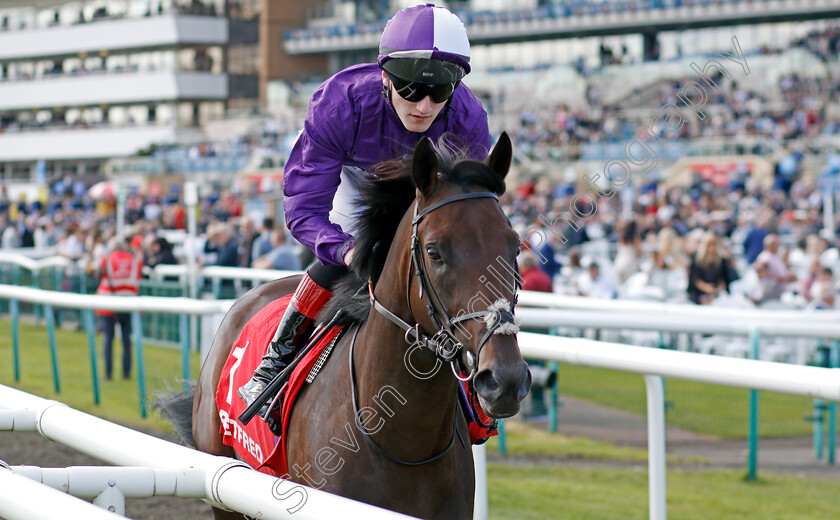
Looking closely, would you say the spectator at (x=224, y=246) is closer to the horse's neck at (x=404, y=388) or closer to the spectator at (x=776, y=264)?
the spectator at (x=776, y=264)

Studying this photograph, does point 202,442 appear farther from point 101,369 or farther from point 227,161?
point 227,161

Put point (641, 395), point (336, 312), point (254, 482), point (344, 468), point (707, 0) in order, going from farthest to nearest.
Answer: point (707, 0) < point (641, 395) < point (336, 312) < point (344, 468) < point (254, 482)

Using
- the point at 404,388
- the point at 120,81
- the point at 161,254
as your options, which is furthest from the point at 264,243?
the point at 120,81

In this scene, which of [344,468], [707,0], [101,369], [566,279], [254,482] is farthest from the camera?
[707,0]

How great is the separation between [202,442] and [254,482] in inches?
75.4

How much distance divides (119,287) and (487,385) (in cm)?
829

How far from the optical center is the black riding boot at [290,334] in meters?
2.93

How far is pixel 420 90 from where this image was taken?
2.67 metres

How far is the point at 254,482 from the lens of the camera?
172 cm

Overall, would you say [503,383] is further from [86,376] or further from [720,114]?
[720,114]

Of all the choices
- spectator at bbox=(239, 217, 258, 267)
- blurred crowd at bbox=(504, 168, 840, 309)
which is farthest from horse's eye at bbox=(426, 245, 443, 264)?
spectator at bbox=(239, 217, 258, 267)

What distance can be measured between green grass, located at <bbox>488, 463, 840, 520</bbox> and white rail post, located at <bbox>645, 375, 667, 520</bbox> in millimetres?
1400

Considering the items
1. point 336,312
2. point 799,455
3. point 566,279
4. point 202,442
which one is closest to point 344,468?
point 336,312

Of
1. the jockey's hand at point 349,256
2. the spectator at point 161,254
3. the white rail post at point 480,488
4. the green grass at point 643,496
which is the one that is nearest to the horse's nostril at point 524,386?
the jockey's hand at point 349,256
